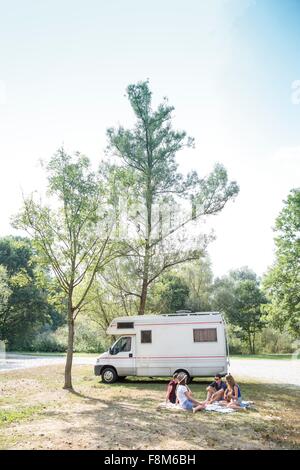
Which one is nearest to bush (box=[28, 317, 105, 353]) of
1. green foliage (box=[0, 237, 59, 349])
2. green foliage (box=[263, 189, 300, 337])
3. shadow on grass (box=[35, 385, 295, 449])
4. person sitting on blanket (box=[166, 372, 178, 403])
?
green foliage (box=[0, 237, 59, 349])

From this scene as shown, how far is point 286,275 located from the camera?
30.0 metres

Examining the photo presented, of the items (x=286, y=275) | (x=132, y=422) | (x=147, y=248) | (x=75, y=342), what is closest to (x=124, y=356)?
(x=147, y=248)

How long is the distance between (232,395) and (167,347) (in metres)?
5.92

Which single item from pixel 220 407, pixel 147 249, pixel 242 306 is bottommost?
pixel 220 407

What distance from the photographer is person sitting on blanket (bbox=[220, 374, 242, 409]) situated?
1101 centimetres

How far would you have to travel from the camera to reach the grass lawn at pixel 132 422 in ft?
24.0

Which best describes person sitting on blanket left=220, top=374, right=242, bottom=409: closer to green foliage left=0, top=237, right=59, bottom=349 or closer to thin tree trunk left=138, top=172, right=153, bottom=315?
thin tree trunk left=138, top=172, right=153, bottom=315

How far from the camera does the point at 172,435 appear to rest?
25.8ft

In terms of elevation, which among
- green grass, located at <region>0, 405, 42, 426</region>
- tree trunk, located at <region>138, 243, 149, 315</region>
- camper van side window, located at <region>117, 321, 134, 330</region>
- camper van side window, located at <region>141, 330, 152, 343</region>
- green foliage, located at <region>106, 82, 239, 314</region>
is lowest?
green grass, located at <region>0, 405, 42, 426</region>

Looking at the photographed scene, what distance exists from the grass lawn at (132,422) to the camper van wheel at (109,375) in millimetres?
2236

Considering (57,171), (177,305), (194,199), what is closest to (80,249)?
(57,171)

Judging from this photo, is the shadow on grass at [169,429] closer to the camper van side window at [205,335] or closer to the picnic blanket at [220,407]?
the picnic blanket at [220,407]

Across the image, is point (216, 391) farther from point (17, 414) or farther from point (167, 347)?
point (17, 414)

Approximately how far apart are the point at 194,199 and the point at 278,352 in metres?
25.9
